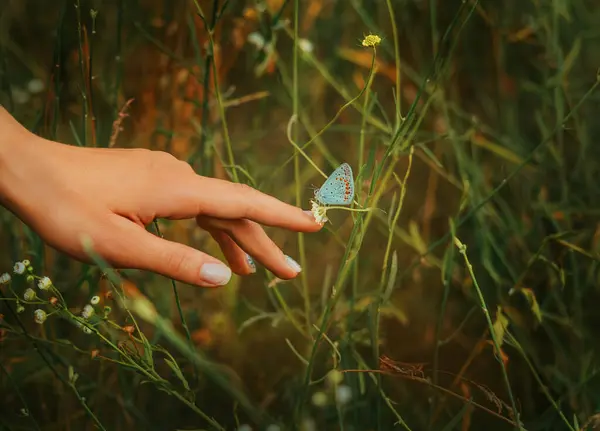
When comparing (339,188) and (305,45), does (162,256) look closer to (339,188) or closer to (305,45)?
(339,188)

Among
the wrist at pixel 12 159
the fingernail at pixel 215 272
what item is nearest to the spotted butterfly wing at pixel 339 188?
the fingernail at pixel 215 272

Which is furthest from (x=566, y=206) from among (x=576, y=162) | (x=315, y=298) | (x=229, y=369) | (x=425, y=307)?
(x=229, y=369)

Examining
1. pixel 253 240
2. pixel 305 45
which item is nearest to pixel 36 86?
pixel 305 45

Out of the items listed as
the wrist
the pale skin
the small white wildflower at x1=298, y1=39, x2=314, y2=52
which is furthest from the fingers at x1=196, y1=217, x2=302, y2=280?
the small white wildflower at x1=298, y1=39, x2=314, y2=52

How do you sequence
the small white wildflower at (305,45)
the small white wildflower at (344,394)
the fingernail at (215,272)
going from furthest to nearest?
the small white wildflower at (305,45) → the small white wildflower at (344,394) → the fingernail at (215,272)

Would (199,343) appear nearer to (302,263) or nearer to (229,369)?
(229,369)

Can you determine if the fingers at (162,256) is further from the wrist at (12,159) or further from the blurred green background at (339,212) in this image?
the blurred green background at (339,212)

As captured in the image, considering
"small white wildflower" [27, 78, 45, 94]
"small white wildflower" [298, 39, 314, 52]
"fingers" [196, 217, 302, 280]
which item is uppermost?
"small white wildflower" [298, 39, 314, 52]

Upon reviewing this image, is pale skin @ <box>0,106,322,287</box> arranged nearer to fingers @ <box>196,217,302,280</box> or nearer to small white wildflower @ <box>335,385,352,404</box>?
fingers @ <box>196,217,302,280</box>
